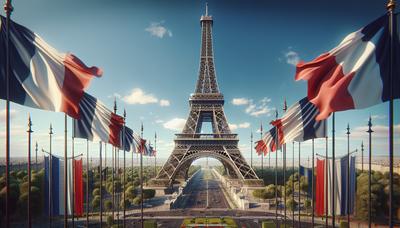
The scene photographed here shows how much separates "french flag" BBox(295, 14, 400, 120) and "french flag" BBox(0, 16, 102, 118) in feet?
34.6

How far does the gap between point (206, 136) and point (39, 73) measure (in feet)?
195

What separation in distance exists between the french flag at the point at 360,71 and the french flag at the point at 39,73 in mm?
10538

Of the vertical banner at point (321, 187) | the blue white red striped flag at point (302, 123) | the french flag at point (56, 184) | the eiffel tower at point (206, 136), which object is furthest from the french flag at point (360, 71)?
the eiffel tower at point (206, 136)

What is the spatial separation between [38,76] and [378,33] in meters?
14.7

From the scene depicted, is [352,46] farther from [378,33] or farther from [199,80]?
[199,80]

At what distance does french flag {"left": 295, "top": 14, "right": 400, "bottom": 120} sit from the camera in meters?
10.8

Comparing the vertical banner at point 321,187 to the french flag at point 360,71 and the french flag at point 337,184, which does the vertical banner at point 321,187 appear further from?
the french flag at point 360,71

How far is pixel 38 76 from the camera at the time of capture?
11414 millimetres

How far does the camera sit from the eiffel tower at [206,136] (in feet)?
219

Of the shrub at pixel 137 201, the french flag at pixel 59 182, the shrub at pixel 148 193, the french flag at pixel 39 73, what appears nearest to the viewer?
the french flag at pixel 39 73

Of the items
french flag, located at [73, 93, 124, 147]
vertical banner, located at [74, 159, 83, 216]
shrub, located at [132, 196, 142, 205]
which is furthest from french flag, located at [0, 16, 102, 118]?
shrub, located at [132, 196, 142, 205]

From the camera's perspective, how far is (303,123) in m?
17.8

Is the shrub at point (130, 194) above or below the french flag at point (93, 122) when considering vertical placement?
below

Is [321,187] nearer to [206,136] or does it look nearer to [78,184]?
[78,184]
